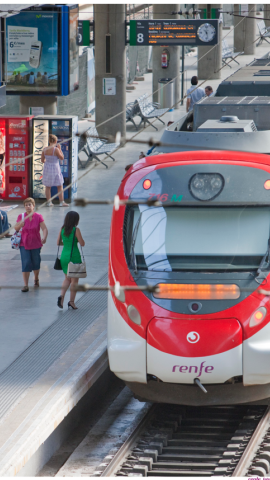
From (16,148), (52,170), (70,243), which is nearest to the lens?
(70,243)

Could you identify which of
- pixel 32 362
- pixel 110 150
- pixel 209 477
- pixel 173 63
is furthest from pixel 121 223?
pixel 173 63

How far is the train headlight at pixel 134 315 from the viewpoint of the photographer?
26.2ft

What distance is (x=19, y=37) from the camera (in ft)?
56.6

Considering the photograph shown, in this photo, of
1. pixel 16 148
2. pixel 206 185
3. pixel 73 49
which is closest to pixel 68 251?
pixel 206 185

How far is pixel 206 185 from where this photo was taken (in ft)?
27.6

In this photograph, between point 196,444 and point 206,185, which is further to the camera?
point 206,185

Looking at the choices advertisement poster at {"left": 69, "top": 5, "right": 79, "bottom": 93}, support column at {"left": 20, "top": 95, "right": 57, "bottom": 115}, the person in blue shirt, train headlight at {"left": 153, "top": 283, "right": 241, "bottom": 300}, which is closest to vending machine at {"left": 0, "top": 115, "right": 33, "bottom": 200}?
the person in blue shirt

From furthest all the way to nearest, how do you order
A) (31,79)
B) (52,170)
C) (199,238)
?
(31,79)
(52,170)
(199,238)

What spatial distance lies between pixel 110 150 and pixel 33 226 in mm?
9507

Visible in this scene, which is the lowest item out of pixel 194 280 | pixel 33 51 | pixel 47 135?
pixel 194 280

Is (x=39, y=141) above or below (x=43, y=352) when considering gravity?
above

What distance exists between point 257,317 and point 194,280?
735 mm

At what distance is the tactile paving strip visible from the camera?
27.5 ft

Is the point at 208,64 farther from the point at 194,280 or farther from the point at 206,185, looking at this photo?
the point at 194,280
